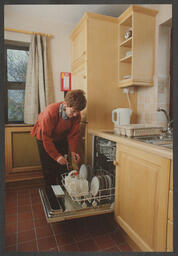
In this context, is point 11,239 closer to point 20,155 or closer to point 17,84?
point 20,155

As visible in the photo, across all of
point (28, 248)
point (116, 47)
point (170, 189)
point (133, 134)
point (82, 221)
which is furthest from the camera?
point (116, 47)

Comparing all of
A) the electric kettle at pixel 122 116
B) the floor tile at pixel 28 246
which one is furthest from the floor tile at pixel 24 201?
the electric kettle at pixel 122 116

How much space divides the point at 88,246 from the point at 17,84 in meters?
1.55

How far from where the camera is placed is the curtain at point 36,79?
1.84 m

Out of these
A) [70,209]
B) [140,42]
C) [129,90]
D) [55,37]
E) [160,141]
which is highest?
[55,37]

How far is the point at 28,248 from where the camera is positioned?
999 mm

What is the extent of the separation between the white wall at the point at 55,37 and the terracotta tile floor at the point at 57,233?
47.2 inches

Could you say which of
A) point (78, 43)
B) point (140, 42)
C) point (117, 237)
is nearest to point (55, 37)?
point (78, 43)

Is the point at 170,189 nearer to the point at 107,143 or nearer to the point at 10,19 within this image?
the point at 107,143

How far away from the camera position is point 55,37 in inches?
77.5

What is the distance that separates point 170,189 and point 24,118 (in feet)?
5.07

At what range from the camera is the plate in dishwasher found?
102 centimetres

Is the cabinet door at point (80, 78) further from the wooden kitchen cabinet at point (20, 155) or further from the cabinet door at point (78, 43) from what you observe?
the wooden kitchen cabinet at point (20, 155)

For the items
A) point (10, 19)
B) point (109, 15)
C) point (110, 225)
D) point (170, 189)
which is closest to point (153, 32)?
point (109, 15)
